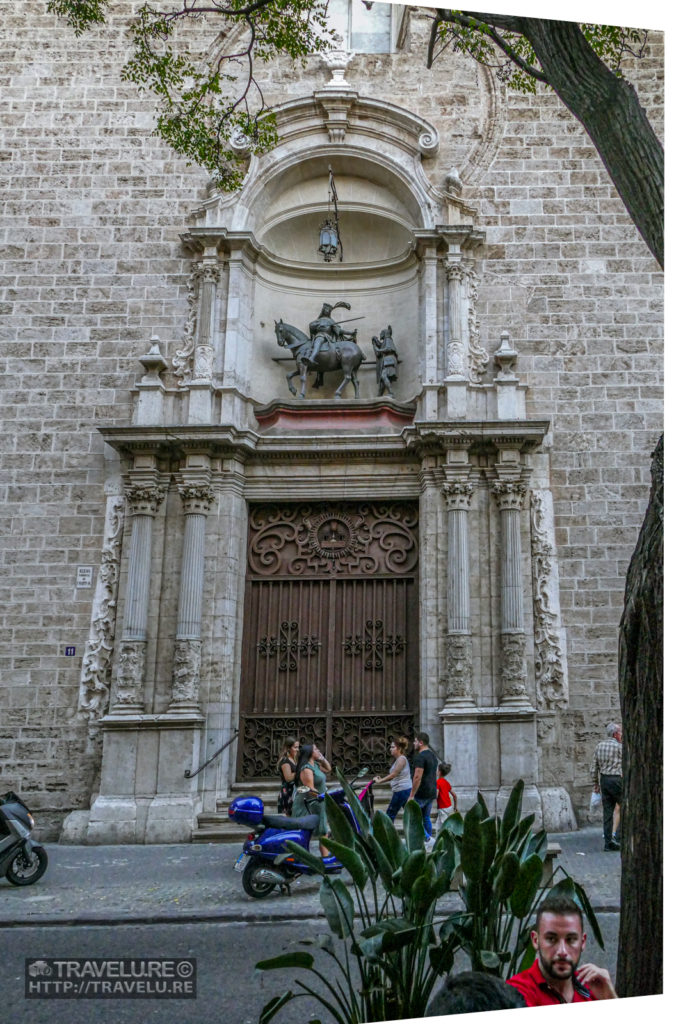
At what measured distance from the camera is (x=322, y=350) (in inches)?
449

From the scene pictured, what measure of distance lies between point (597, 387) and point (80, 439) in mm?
5763

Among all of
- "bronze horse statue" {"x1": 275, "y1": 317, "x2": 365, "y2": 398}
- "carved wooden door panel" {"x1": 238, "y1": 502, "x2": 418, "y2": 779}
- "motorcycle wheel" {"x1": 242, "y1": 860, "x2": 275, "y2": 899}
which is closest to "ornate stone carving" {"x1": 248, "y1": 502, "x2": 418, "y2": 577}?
"carved wooden door panel" {"x1": 238, "y1": 502, "x2": 418, "y2": 779}

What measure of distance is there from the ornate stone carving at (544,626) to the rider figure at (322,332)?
3.08 meters

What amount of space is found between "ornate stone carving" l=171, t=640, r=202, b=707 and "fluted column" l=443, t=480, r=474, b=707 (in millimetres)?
2574

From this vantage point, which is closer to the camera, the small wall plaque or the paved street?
the paved street

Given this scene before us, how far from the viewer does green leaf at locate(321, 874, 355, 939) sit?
10.9ft

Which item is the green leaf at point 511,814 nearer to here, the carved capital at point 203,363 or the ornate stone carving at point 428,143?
the carved capital at point 203,363

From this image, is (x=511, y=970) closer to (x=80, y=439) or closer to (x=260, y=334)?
(x=80, y=439)

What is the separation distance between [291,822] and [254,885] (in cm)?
49

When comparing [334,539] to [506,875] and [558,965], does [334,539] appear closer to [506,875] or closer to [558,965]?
[506,875]

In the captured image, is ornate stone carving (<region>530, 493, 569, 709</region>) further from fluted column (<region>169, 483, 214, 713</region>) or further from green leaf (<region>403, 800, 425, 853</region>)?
green leaf (<region>403, 800, 425, 853</region>)

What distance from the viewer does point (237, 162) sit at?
35.5 ft

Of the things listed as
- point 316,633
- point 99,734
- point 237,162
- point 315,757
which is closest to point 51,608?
point 99,734

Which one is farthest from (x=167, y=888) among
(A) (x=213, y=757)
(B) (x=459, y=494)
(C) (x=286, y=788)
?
(B) (x=459, y=494)
